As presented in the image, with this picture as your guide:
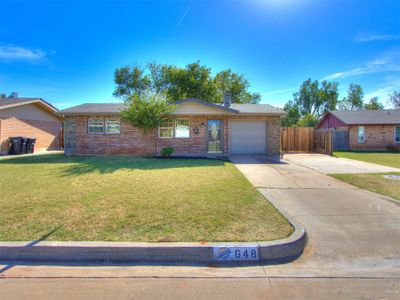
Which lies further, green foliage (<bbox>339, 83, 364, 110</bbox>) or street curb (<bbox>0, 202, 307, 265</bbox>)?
green foliage (<bbox>339, 83, 364, 110</bbox>)

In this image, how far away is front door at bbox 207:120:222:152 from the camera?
589 inches

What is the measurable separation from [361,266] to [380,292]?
0.55m

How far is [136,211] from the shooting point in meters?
4.55

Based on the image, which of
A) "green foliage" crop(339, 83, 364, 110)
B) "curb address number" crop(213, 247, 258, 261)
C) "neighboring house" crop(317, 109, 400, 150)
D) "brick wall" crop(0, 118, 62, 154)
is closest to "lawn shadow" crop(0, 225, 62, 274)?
"curb address number" crop(213, 247, 258, 261)

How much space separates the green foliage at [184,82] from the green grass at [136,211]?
81.6ft

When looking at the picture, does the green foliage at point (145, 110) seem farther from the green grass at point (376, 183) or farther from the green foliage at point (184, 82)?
the green foliage at point (184, 82)

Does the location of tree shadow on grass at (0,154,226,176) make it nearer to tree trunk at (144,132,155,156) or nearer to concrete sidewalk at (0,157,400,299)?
tree trunk at (144,132,155,156)

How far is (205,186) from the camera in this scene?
6.49 meters

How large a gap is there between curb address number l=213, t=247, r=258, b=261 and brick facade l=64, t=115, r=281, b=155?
11652mm

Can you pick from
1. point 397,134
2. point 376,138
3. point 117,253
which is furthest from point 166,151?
point 397,134

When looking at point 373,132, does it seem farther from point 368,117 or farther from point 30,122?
point 30,122

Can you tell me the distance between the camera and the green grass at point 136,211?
3611 mm

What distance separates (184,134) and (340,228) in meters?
11.6

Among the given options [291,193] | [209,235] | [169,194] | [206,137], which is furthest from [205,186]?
[206,137]
